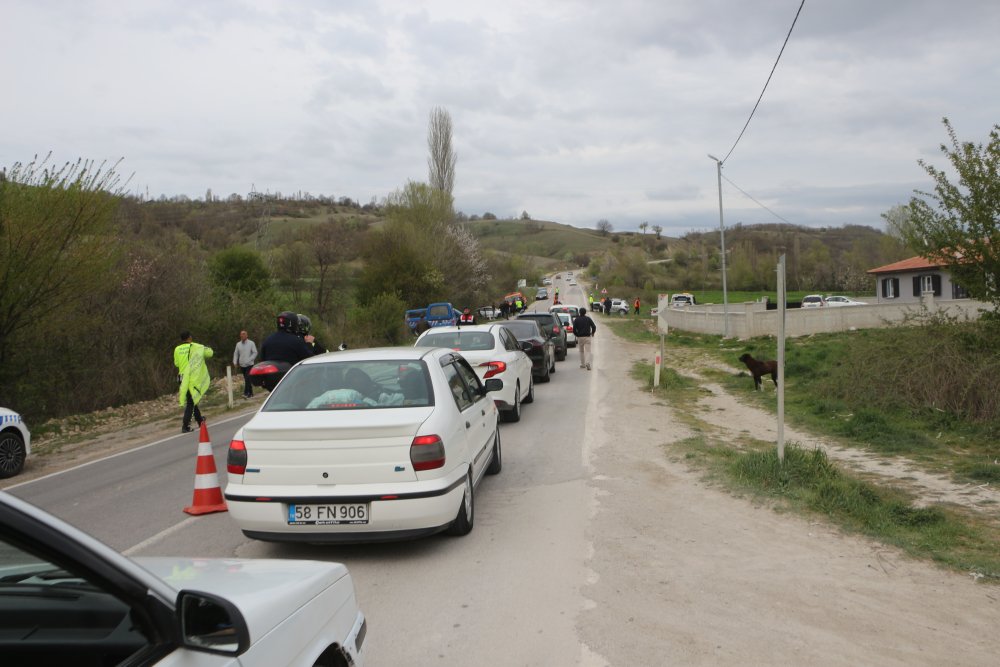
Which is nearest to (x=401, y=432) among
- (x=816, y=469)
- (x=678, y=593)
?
(x=678, y=593)

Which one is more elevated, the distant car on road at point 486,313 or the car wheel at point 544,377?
the distant car on road at point 486,313

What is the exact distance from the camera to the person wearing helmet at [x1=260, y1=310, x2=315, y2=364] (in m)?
11.4

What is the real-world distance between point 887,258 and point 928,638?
92051mm

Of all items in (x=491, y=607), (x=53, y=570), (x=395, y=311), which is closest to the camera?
(x=53, y=570)

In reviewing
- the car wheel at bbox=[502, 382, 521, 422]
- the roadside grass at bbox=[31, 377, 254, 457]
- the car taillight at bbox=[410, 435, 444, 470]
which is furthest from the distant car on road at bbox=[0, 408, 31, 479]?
the car taillight at bbox=[410, 435, 444, 470]

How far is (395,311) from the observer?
3672 cm

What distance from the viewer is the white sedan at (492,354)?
12805 mm

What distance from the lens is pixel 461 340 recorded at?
44.7 feet

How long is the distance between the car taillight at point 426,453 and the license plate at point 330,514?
497 mm

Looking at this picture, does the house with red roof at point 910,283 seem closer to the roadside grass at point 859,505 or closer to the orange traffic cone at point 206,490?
the roadside grass at point 859,505

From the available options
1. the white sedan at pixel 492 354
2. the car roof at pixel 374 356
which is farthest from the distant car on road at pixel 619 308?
the car roof at pixel 374 356

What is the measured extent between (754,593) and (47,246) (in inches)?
580

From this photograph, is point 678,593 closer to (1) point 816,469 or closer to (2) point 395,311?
(1) point 816,469

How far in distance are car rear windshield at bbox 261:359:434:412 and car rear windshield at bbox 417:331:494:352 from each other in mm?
6245
